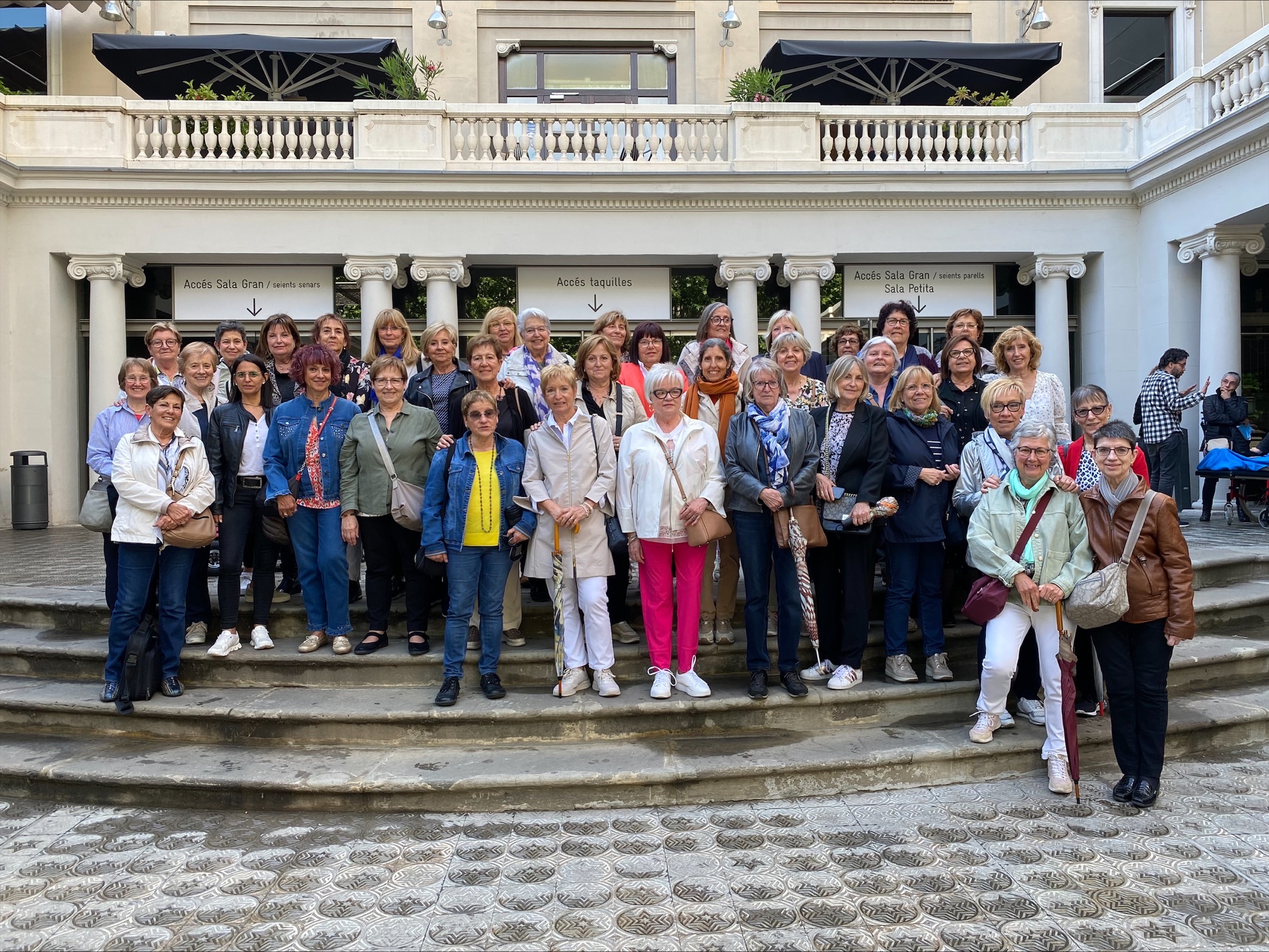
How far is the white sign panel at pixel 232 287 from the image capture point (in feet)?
52.6

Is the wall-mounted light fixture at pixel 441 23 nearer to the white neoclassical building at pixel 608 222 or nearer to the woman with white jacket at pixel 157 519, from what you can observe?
the white neoclassical building at pixel 608 222

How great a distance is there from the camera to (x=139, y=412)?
5.93 metres

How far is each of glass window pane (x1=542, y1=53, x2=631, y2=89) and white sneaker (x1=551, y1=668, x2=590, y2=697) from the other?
17.1 metres

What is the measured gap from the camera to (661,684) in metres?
5.37

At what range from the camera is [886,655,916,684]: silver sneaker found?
5.59 m

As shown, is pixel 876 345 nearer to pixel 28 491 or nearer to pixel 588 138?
pixel 588 138

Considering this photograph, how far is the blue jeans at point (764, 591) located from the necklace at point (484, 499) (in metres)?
1.50

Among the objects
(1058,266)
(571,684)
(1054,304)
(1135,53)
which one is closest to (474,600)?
(571,684)

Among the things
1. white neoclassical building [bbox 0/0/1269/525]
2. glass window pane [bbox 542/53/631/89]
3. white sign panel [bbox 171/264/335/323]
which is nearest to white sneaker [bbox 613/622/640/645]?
white neoclassical building [bbox 0/0/1269/525]

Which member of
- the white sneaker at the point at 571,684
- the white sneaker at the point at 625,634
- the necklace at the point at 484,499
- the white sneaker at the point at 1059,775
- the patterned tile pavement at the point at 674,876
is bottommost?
the patterned tile pavement at the point at 674,876

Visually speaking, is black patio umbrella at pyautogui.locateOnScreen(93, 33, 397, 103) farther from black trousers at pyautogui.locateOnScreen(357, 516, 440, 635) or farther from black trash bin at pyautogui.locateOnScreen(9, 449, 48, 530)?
black trousers at pyautogui.locateOnScreen(357, 516, 440, 635)

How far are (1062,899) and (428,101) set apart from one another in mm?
15240

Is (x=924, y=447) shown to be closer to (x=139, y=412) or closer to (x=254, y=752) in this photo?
(x=254, y=752)

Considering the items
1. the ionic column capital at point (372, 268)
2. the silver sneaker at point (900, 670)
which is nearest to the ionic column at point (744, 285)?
the ionic column capital at point (372, 268)
